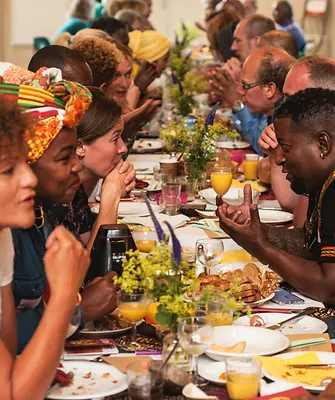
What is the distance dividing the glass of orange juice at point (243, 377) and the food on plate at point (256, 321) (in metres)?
0.47

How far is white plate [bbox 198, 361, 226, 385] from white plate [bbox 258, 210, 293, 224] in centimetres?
169

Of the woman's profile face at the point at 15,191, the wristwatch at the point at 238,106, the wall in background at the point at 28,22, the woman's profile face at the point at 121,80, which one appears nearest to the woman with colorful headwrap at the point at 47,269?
the woman's profile face at the point at 15,191

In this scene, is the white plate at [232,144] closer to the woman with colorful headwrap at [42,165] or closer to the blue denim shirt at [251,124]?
the blue denim shirt at [251,124]

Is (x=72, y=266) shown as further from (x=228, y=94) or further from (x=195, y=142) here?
A: (x=228, y=94)

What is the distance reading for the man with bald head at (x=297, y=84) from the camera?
3.70 meters

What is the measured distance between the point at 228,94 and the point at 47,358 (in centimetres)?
479

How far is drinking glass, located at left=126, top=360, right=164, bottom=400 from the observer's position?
1747mm

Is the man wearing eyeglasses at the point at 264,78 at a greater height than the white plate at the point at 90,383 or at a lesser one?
lesser

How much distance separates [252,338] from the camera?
6.98 feet

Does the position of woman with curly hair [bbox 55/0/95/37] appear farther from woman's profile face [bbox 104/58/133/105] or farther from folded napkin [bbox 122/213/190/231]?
folded napkin [bbox 122/213/190/231]

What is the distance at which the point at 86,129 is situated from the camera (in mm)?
3303

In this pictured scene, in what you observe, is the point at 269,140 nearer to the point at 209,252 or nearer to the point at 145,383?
the point at 209,252

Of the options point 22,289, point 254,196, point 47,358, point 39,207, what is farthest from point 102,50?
point 47,358

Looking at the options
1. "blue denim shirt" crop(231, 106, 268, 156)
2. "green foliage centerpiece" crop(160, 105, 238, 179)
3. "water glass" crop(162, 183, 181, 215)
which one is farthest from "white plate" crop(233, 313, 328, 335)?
"blue denim shirt" crop(231, 106, 268, 156)
